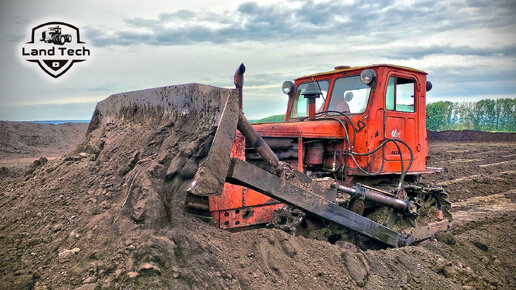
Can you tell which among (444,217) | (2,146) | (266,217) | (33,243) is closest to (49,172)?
(33,243)

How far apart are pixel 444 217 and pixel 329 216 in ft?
10.7

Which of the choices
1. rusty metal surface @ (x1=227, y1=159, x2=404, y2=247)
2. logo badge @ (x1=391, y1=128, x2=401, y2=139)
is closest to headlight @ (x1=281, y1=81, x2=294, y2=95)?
logo badge @ (x1=391, y1=128, x2=401, y2=139)

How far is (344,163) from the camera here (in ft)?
19.6

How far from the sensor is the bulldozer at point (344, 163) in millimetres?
4184

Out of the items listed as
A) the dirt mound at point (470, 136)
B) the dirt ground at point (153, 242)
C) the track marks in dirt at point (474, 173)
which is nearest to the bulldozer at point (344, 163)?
the dirt ground at point (153, 242)

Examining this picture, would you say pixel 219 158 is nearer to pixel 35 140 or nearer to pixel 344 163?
pixel 344 163

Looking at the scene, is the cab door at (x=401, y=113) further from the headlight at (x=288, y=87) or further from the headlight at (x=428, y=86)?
the headlight at (x=288, y=87)

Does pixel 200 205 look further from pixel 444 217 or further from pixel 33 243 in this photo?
pixel 444 217

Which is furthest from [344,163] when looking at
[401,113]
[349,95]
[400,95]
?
[400,95]

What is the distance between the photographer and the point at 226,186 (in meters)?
4.16

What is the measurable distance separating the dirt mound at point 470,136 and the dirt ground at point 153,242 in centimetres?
2486

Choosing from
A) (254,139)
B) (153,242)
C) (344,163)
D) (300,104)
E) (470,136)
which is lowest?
(470,136)

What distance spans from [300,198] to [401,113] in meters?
2.84

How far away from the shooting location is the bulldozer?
418 centimetres
